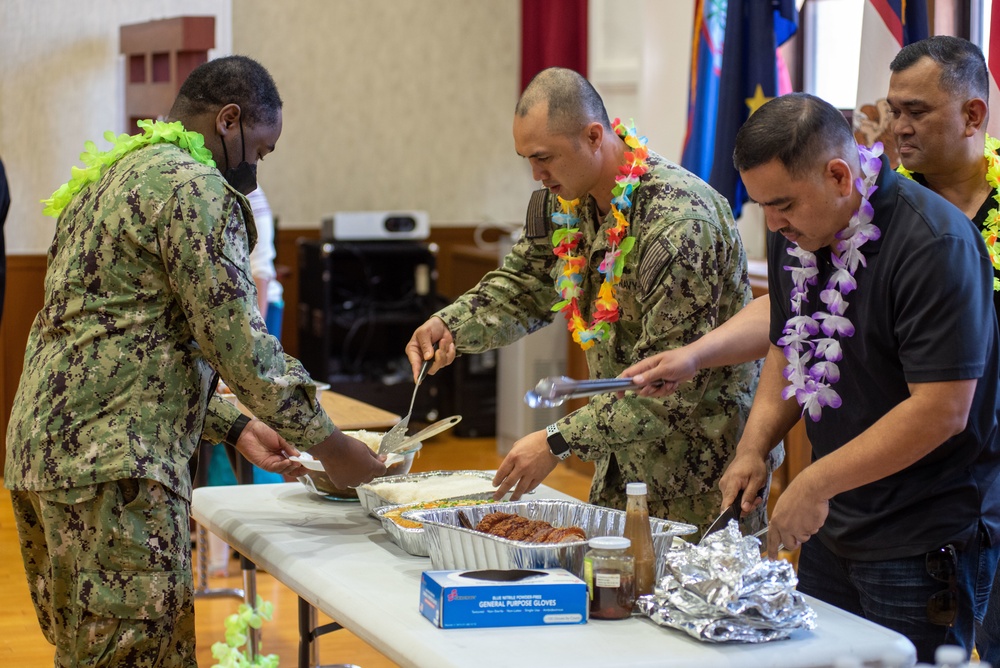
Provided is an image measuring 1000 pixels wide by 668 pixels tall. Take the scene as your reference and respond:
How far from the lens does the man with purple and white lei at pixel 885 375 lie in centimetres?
187

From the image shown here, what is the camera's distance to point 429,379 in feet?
22.9

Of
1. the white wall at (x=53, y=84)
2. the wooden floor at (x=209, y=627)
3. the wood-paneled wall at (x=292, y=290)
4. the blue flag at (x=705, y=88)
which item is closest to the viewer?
the wooden floor at (x=209, y=627)

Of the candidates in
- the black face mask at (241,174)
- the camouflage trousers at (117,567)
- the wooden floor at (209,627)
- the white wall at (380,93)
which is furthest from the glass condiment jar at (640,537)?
the white wall at (380,93)

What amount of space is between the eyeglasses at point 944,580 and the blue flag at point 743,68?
3.00 meters

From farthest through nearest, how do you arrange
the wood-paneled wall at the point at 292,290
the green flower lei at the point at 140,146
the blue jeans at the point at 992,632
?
the wood-paneled wall at the point at 292,290
the blue jeans at the point at 992,632
the green flower lei at the point at 140,146

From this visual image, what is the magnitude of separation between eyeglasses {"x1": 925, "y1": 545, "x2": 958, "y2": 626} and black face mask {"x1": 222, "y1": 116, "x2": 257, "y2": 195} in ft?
4.43

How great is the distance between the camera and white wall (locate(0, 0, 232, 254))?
19.8 feet

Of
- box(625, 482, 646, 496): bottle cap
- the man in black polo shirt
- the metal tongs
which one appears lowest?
box(625, 482, 646, 496): bottle cap

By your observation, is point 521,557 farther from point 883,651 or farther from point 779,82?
point 779,82

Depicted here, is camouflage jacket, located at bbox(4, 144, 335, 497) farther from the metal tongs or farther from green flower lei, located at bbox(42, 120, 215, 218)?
the metal tongs

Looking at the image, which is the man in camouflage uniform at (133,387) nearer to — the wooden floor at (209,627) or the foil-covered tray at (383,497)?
the foil-covered tray at (383,497)

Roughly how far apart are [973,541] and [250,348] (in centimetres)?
122

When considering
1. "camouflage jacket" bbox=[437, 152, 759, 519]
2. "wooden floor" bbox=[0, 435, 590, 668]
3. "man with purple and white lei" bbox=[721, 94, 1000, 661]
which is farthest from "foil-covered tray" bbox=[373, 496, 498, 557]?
"wooden floor" bbox=[0, 435, 590, 668]

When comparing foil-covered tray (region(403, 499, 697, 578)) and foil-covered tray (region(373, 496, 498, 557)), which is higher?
foil-covered tray (region(403, 499, 697, 578))
